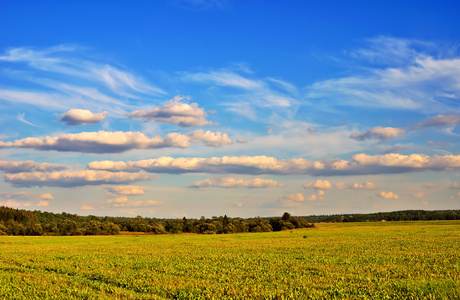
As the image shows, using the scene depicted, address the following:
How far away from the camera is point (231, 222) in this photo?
12925 centimetres

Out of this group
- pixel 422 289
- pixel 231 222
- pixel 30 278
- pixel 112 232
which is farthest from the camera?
pixel 231 222

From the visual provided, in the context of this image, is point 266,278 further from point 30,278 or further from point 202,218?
point 202,218

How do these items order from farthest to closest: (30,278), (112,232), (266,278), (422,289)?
(112,232) < (30,278) < (266,278) < (422,289)

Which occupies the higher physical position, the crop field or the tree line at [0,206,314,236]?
the crop field

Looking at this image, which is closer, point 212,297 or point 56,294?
point 212,297

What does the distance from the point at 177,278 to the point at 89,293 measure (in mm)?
4751

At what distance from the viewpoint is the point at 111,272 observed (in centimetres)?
2289

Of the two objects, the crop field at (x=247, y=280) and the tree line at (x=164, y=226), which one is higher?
the crop field at (x=247, y=280)

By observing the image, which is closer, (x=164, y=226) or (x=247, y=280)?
(x=247, y=280)

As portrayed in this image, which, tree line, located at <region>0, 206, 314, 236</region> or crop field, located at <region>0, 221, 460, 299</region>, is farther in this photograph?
tree line, located at <region>0, 206, 314, 236</region>

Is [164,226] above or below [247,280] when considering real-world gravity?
below

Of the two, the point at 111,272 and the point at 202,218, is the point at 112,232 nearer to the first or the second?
the point at 202,218

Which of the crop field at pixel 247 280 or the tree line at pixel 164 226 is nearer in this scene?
the crop field at pixel 247 280

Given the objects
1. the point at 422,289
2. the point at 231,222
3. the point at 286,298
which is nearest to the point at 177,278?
the point at 286,298
